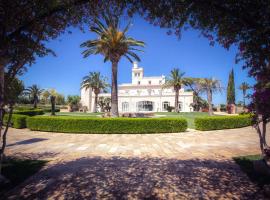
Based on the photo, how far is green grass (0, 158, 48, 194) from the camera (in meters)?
4.71

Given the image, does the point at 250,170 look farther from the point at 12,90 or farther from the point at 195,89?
the point at 195,89

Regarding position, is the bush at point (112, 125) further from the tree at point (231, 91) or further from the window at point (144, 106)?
the tree at point (231, 91)

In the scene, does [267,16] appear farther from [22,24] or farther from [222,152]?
[222,152]

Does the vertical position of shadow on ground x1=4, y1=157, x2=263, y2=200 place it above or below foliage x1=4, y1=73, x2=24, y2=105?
below

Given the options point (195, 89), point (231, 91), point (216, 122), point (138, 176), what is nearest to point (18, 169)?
point (138, 176)

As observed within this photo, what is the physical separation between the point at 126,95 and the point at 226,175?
51.6 metres

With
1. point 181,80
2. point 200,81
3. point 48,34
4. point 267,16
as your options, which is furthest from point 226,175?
point 181,80

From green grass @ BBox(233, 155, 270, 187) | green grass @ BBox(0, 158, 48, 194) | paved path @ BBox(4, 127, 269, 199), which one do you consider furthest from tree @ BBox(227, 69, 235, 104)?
green grass @ BBox(0, 158, 48, 194)

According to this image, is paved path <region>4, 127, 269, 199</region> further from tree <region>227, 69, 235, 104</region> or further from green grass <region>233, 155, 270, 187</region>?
tree <region>227, 69, 235, 104</region>

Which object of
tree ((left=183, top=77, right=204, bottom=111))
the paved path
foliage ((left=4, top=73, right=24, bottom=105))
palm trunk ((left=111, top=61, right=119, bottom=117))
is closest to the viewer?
foliage ((left=4, top=73, right=24, bottom=105))

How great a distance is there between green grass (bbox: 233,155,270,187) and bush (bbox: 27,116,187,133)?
720 cm

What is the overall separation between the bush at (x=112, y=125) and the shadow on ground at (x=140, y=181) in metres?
6.91

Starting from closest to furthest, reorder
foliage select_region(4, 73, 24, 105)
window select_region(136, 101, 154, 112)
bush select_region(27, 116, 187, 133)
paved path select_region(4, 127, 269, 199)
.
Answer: foliage select_region(4, 73, 24, 105)
paved path select_region(4, 127, 269, 199)
bush select_region(27, 116, 187, 133)
window select_region(136, 101, 154, 112)

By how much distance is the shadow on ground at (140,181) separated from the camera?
161 inches
